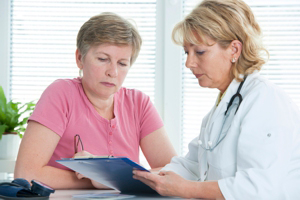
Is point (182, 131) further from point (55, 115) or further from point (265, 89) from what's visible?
point (265, 89)

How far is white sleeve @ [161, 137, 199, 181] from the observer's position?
5.22ft

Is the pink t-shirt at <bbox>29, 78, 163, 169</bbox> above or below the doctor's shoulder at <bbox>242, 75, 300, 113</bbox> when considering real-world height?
below

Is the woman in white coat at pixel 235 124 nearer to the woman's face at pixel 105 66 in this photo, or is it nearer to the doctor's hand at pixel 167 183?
the doctor's hand at pixel 167 183

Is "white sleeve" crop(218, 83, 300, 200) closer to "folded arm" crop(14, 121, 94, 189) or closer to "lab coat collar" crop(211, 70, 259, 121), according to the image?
"lab coat collar" crop(211, 70, 259, 121)

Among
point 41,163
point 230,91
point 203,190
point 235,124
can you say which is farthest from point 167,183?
point 41,163

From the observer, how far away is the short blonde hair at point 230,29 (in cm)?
142

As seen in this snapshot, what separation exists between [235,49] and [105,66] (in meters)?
0.65

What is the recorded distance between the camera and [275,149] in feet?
3.80

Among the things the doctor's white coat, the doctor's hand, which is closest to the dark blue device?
the doctor's hand

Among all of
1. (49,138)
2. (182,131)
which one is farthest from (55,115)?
(182,131)

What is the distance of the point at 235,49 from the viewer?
4.78 feet

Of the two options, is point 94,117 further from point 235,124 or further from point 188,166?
point 235,124

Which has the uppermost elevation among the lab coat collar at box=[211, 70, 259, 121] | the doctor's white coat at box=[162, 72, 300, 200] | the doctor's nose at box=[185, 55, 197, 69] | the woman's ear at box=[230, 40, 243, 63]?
the woman's ear at box=[230, 40, 243, 63]

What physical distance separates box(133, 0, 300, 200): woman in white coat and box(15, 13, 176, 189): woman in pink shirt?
0.34 metres
